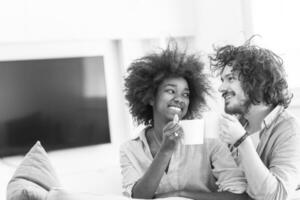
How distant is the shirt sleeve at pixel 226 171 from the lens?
5.46 feet

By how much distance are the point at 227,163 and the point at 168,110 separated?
0.32m

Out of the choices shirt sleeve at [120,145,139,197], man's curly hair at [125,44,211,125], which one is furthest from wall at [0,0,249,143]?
shirt sleeve at [120,145,139,197]

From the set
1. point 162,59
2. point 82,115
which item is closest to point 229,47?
point 162,59

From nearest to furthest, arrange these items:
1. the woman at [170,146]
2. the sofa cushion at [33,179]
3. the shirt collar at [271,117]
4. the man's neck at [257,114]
→ the sofa cushion at [33,179] → the woman at [170,146] → the shirt collar at [271,117] → the man's neck at [257,114]

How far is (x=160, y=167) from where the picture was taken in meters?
1.69

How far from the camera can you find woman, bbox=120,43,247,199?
1683mm

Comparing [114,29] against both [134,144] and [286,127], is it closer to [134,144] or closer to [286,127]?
[134,144]

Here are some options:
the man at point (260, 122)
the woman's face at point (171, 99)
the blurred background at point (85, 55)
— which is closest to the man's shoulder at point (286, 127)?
the man at point (260, 122)

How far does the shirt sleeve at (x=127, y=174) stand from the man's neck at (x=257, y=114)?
0.50 m

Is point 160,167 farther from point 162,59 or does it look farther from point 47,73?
point 47,73

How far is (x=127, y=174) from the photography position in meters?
1.86

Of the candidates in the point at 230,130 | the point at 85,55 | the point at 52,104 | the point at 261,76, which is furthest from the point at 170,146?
the point at 85,55

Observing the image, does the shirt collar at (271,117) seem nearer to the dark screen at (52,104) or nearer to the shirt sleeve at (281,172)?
the shirt sleeve at (281,172)

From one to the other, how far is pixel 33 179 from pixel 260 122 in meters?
0.97
